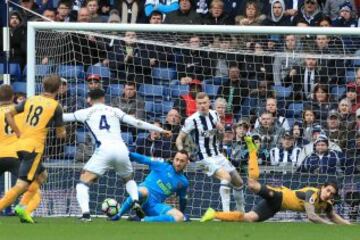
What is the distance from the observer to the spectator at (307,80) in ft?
62.7

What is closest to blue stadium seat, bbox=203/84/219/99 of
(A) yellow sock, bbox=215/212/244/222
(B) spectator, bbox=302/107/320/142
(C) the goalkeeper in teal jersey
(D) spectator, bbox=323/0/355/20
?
(B) spectator, bbox=302/107/320/142

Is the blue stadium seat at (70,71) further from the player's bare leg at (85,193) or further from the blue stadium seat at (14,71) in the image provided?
the player's bare leg at (85,193)

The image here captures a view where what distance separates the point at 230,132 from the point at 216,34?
1.41m

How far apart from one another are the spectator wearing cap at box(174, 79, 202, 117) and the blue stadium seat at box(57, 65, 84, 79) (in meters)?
1.45

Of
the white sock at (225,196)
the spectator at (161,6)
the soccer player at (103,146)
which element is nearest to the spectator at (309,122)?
the white sock at (225,196)

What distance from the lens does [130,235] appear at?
14.1m

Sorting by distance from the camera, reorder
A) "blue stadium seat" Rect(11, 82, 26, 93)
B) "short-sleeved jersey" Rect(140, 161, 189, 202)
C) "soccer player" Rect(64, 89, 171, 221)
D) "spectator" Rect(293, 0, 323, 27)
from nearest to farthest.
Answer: "soccer player" Rect(64, 89, 171, 221)
"short-sleeved jersey" Rect(140, 161, 189, 202)
"blue stadium seat" Rect(11, 82, 26, 93)
"spectator" Rect(293, 0, 323, 27)

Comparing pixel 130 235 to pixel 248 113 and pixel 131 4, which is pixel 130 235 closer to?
pixel 248 113

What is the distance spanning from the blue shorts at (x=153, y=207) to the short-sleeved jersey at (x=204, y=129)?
1.10 meters

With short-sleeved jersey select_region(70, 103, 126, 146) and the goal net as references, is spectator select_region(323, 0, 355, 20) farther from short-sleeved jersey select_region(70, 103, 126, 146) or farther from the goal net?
short-sleeved jersey select_region(70, 103, 126, 146)

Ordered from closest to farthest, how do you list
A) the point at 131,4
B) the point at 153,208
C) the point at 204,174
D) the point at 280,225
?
the point at 280,225, the point at 153,208, the point at 204,174, the point at 131,4

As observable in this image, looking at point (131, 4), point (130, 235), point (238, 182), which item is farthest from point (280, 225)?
point (131, 4)

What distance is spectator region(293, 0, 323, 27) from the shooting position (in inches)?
830

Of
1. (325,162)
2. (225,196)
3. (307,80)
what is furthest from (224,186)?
(307,80)
